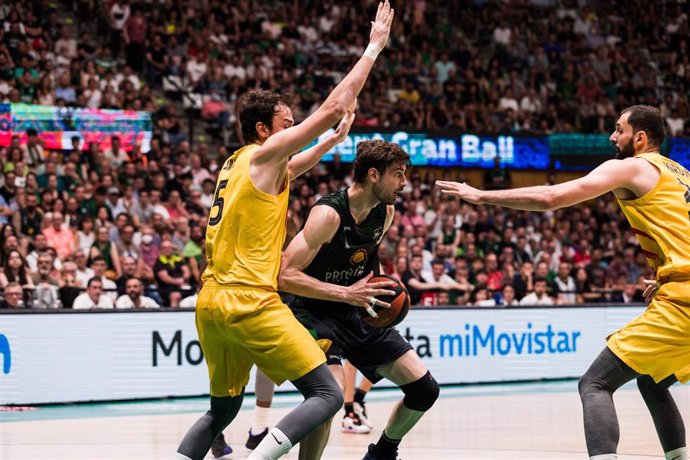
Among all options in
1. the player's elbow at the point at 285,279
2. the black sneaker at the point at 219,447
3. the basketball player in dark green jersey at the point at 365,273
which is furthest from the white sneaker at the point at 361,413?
the player's elbow at the point at 285,279

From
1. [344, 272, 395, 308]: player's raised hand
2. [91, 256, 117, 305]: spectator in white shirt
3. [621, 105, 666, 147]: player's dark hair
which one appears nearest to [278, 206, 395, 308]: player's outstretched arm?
[344, 272, 395, 308]: player's raised hand

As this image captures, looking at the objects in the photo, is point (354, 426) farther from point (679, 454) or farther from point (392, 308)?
point (679, 454)

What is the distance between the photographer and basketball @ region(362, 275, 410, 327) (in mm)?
7293

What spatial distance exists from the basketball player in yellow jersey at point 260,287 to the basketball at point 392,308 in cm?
112

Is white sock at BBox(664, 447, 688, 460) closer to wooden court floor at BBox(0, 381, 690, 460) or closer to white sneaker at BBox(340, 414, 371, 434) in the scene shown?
wooden court floor at BBox(0, 381, 690, 460)

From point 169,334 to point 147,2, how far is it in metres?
9.58

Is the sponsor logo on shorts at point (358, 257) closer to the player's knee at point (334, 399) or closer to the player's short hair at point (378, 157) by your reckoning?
the player's short hair at point (378, 157)

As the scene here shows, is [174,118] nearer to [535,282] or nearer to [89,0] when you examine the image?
[89,0]

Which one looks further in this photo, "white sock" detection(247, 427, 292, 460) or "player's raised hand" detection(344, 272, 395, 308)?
"player's raised hand" detection(344, 272, 395, 308)

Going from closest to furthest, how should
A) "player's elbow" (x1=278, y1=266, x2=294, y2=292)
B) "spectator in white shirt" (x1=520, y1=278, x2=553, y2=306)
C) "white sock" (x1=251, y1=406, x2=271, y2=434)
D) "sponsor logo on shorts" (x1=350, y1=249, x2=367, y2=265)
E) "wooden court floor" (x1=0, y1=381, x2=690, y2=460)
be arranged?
"player's elbow" (x1=278, y1=266, x2=294, y2=292), "sponsor logo on shorts" (x1=350, y1=249, x2=367, y2=265), "wooden court floor" (x1=0, y1=381, x2=690, y2=460), "white sock" (x1=251, y1=406, x2=271, y2=434), "spectator in white shirt" (x1=520, y1=278, x2=553, y2=306)

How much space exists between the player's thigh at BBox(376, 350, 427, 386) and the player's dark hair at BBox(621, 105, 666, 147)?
2123 millimetres

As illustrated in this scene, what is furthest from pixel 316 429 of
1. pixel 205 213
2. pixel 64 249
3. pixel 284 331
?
pixel 205 213

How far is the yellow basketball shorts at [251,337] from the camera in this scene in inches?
242

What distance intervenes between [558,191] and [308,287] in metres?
1.70
